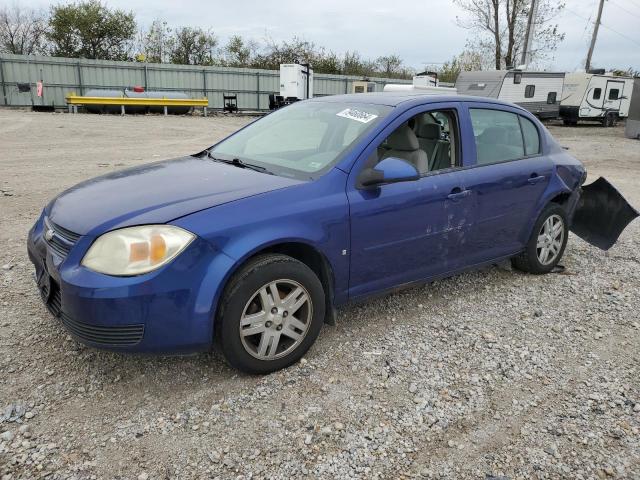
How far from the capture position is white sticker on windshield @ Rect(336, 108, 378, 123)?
3611mm

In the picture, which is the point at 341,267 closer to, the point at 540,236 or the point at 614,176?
the point at 540,236

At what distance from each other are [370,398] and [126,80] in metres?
29.6

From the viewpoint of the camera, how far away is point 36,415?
2672 mm

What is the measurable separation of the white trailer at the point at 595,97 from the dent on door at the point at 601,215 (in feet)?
80.7

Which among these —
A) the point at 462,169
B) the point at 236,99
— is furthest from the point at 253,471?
the point at 236,99

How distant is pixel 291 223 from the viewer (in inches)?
117

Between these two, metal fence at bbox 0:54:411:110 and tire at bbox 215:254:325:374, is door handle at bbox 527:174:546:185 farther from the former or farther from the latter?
metal fence at bbox 0:54:411:110

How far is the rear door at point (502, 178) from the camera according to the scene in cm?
406

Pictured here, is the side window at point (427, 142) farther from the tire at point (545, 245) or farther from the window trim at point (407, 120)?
the tire at point (545, 245)

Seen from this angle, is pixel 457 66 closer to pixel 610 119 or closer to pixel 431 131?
pixel 610 119

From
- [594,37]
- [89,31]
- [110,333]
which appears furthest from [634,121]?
[89,31]

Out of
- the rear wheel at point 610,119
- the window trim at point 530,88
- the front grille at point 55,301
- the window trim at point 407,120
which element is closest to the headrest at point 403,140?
the window trim at point 407,120

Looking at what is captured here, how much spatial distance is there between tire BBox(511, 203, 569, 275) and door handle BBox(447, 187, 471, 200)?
3.79ft

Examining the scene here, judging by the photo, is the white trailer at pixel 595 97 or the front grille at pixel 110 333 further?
the white trailer at pixel 595 97
